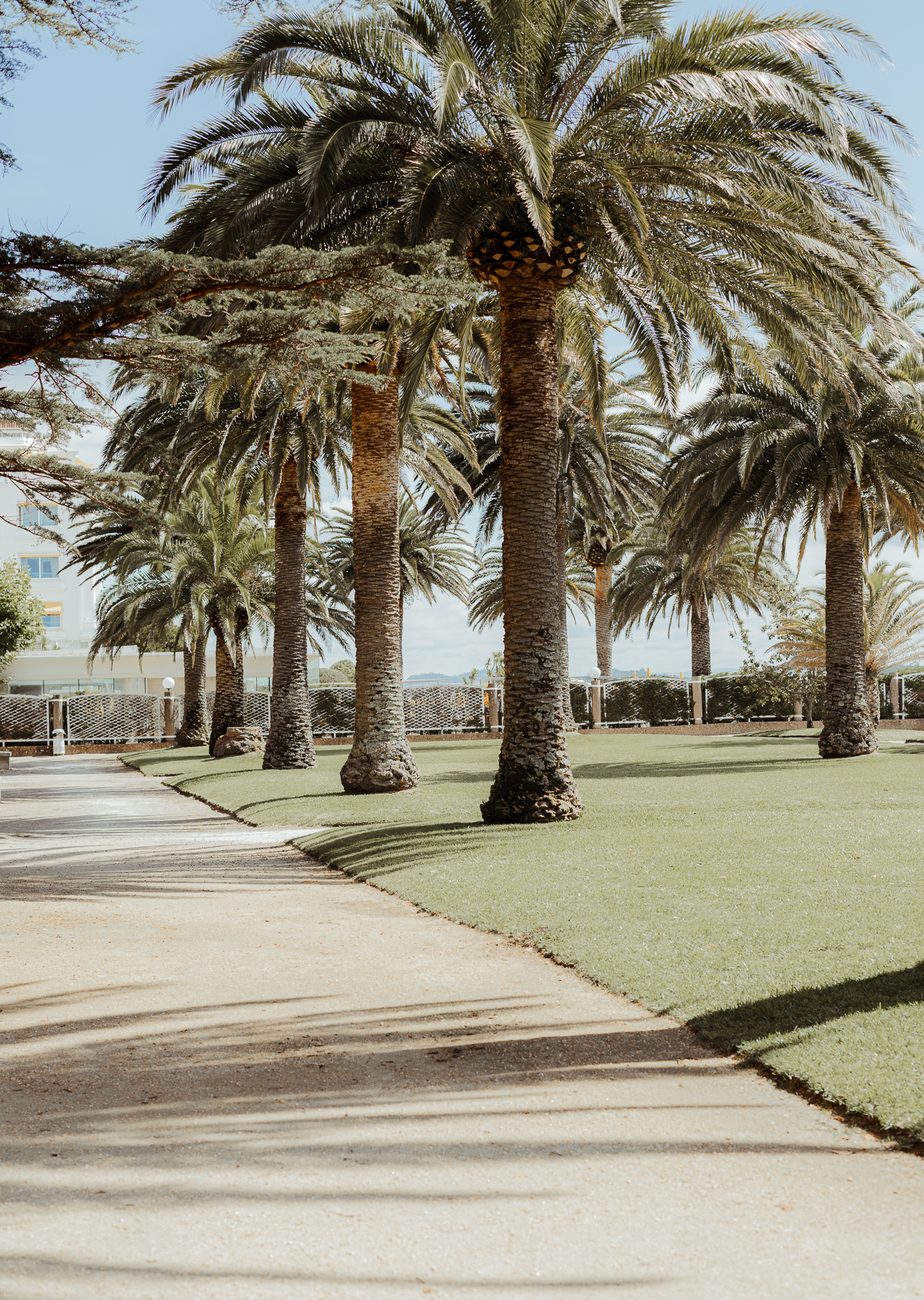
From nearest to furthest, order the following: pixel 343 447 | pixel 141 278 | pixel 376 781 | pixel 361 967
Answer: pixel 361 967, pixel 141 278, pixel 376 781, pixel 343 447

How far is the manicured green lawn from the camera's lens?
5.04 metres

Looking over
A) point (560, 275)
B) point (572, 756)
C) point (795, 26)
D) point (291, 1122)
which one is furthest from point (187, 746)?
point (291, 1122)

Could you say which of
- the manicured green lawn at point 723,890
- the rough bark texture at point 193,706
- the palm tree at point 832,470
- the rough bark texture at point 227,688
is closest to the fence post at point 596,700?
the rough bark texture at point 193,706

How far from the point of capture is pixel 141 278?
8.47 metres

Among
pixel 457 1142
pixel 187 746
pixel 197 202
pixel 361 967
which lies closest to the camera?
pixel 457 1142

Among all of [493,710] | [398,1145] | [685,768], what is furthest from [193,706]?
[398,1145]

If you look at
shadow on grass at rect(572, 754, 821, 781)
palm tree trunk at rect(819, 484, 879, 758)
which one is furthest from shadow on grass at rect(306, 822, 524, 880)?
palm tree trunk at rect(819, 484, 879, 758)

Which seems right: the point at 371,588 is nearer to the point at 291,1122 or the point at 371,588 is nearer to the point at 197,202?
the point at 197,202

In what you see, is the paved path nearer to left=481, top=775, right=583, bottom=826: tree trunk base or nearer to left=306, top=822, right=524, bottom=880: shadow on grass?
left=306, top=822, right=524, bottom=880: shadow on grass

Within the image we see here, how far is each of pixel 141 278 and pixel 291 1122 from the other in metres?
6.43

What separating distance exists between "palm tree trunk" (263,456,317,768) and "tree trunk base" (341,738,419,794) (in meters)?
5.79

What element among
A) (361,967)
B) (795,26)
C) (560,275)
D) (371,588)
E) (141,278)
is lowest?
(361,967)

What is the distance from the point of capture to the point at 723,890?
26.6 ft

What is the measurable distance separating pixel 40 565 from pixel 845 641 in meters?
58.1
